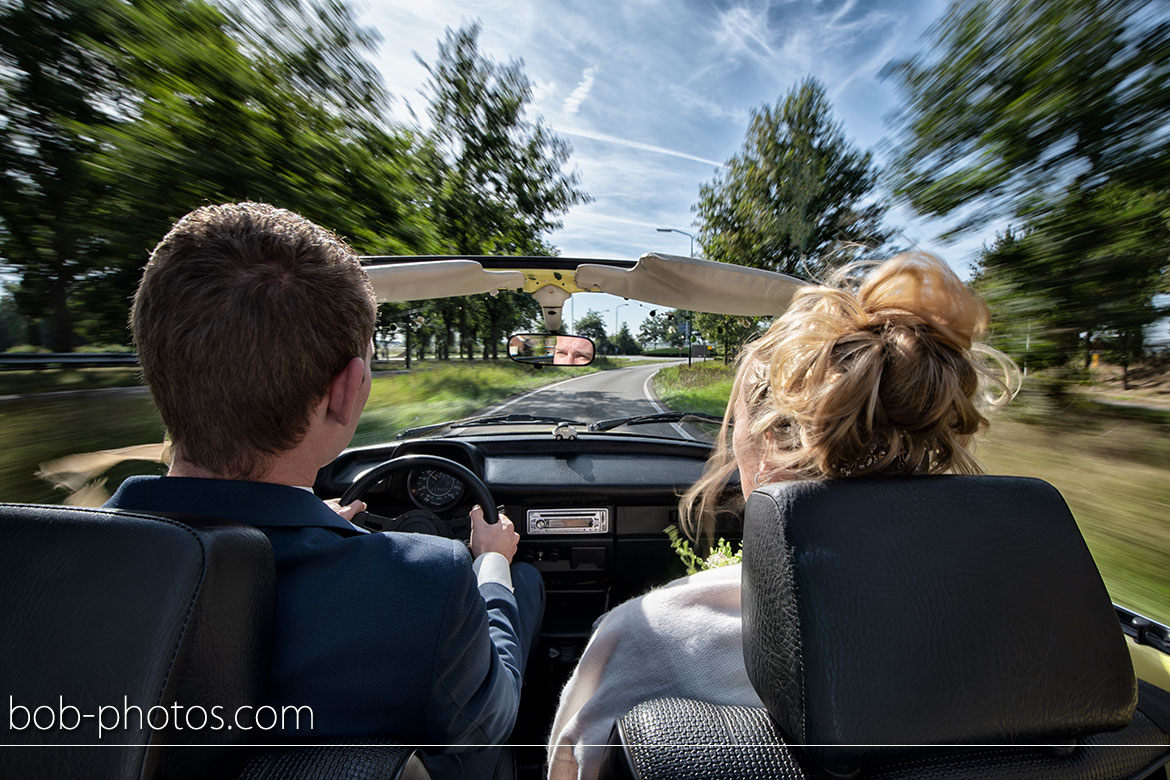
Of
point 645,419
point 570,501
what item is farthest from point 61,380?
point 645,419

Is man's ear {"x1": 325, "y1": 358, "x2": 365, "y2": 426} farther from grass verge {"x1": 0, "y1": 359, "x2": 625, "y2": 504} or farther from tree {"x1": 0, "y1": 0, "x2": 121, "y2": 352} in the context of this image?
tree {"x1": 0, "y1": 0, "x2": 121, "y2": 352}

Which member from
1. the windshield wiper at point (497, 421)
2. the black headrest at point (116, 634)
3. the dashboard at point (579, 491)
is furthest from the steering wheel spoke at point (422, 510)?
the black headrest at point (116, 634)

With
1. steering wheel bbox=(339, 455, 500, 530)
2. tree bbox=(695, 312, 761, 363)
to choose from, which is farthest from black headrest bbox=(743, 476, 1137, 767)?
tree bbox=(695, 312, 761, 363)

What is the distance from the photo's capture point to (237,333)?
1.07m

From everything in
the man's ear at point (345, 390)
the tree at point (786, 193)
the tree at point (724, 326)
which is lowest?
the man's ear at point (345, 390)

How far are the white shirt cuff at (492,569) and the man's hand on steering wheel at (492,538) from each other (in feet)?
0.16

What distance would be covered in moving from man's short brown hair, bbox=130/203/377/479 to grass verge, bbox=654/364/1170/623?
234cm

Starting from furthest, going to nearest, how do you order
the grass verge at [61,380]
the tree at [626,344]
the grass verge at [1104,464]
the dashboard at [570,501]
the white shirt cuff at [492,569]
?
the tree at [626,344], the grass verge at [61,380], the grass verge at [1104,464], the dashboard at [570,501], the white shirt cuff at [492,569]

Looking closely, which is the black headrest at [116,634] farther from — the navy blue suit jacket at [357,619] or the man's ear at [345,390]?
the man's ear at [345,390]

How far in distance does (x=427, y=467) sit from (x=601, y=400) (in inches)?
71.2

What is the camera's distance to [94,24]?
4477 mm

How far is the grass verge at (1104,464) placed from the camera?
3541mm

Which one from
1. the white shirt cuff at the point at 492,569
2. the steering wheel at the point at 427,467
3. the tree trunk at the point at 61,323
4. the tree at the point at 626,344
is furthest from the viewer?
the tree at the point at 626,344

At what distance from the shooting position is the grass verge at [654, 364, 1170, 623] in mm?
3541
